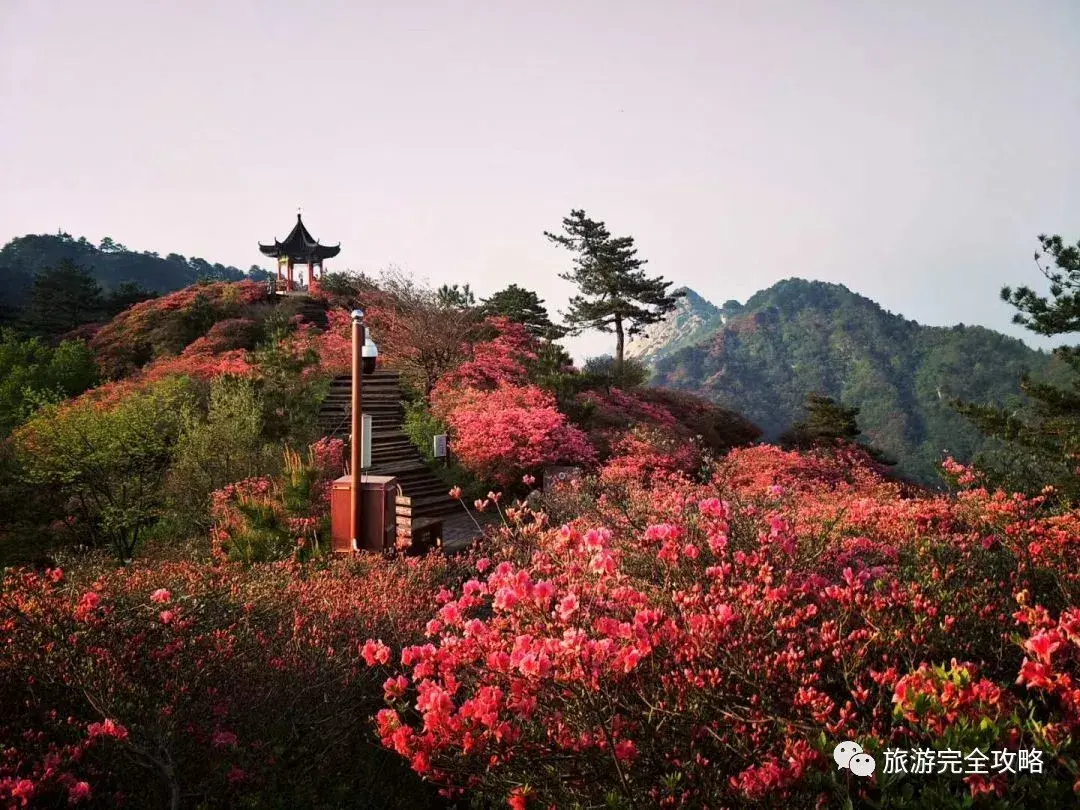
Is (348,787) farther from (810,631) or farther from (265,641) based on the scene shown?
(810,631)

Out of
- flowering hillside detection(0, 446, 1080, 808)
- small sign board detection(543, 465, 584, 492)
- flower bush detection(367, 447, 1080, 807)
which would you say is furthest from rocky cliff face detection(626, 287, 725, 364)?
flower bush detection(367, 447, 1080, 807)

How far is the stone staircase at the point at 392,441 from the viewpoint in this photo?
43.7 ft

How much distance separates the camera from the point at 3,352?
18.2 m

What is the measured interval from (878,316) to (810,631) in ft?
291

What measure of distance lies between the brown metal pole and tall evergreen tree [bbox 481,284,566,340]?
17.9 m

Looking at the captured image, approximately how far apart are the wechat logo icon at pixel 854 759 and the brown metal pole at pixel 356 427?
6.72 meters

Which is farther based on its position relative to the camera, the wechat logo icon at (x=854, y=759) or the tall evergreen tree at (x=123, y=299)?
the tall evergreen tree at (x=123, y=299)

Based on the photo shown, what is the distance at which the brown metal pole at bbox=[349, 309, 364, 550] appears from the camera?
26.6ft

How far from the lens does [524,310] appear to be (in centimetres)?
2716

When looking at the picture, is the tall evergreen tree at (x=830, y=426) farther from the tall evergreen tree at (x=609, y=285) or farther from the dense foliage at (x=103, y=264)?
the dense foliage at (x=103, y=264)

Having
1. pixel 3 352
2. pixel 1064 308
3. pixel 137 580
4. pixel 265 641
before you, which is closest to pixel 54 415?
pixel 3 352

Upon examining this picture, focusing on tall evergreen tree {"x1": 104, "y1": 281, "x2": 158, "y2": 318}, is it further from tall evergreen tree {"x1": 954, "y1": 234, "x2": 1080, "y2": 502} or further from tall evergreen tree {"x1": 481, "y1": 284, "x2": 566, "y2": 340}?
tall evergreen tree {"x1": 954, "y1": 234, "x2": 1080, "y2": 502}

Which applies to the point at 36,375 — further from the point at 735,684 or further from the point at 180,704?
the point at 735,684

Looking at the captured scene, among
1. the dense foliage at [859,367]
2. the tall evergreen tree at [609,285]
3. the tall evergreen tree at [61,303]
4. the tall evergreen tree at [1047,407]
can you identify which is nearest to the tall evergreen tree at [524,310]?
the tall evergreen tree at [609,285]
